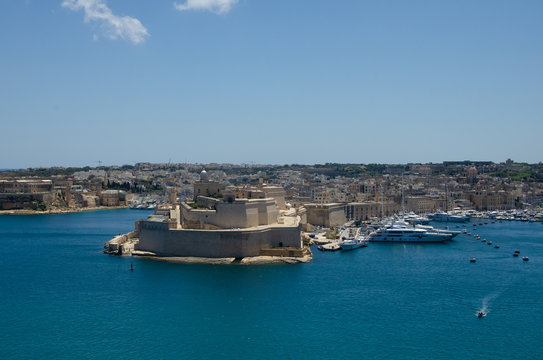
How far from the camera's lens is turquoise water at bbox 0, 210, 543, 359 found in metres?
13.0

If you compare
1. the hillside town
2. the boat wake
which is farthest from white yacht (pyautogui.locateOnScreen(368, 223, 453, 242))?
the boat wake

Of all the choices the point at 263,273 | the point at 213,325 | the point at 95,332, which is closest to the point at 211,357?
the point at 213,325

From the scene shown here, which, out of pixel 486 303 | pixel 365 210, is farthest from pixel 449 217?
pixel 486 303

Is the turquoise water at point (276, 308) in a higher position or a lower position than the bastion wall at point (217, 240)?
lower

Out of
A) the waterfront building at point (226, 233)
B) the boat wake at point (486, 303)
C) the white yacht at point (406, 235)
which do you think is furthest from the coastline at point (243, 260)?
the white yacht at point (406, 235)

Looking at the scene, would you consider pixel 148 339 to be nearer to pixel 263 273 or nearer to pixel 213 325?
pixel 213 325

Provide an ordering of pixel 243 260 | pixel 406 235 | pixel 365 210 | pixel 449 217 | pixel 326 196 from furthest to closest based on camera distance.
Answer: pixel 326 196
pixel 449 217
pixel 365 210
pixel 406 235
pixel 243 260

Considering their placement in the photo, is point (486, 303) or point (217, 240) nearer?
point (486, 303)

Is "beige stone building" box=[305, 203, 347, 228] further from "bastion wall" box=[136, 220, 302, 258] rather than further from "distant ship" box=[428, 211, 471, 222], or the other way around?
"distant ship" box=[428, 211, 471, 222]

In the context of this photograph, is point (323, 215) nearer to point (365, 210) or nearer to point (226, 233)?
point (365, 210)

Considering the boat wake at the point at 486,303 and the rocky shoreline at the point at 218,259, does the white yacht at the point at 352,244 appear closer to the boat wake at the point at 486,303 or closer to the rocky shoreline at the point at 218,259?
the rocky shoreline at the point at 218,259

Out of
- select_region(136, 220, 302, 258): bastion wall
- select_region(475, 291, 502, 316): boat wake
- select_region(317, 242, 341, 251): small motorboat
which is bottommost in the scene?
select_region(475, 291, 502, 316): boat wake

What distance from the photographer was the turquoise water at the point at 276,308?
42.5 feet

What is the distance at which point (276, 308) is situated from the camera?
1583 cm
